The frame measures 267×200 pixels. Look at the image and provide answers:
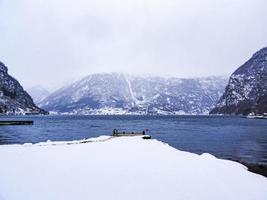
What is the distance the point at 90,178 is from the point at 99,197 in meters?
3.93

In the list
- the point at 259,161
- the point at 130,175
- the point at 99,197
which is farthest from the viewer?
the point at 259,161

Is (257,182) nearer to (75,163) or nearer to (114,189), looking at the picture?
(114,189)

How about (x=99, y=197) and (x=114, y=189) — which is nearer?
(x=99, y=197)

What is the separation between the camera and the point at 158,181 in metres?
20.5

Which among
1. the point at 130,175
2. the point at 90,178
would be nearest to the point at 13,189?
the point at 90,178

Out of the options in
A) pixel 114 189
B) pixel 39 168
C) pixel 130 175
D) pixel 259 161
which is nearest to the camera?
pixel 114 189

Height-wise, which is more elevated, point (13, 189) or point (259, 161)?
point (13, 189)

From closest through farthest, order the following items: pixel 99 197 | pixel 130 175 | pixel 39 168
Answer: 1. pixel 99 197
2. pixel 130 175
3. pixel 39 168

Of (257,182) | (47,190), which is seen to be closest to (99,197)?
(47,190)

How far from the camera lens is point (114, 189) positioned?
723 inches

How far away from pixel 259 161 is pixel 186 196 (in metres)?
32.5

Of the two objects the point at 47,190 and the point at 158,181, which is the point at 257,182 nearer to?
the point at 158,181

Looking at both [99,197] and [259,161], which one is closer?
[99,197]

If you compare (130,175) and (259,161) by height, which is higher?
(130,175)
